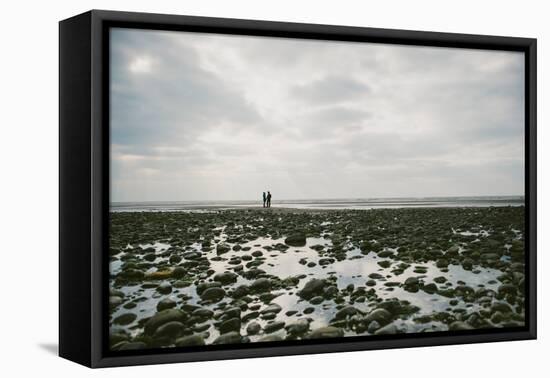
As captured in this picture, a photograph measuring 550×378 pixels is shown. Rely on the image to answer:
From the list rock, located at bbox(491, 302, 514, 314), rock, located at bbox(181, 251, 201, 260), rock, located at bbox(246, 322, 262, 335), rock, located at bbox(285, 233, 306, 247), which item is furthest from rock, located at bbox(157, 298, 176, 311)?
rock, located at bbox(491, 302, 514, 314)

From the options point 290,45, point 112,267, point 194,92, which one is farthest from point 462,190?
point 112,267

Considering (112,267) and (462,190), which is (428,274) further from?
(112,267)

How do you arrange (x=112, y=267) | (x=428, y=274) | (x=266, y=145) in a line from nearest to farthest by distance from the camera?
1. (x=112, y=267)
2. (x=266, y=145)
3. (x=428, y=274)

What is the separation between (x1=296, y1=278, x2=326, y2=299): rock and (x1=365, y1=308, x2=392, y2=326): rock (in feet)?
1.49

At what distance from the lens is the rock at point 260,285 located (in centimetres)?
627

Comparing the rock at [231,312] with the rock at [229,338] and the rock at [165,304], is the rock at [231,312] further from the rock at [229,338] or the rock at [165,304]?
the rock at [165,304]

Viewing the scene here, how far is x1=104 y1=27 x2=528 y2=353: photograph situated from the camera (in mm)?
6023

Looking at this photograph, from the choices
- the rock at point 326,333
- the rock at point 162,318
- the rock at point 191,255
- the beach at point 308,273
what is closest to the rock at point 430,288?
the beach at point 308,273

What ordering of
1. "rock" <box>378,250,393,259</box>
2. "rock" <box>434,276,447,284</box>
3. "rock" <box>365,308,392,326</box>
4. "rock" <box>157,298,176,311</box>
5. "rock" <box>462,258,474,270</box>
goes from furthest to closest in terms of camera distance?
"rock" <box>462,258,474,270</box>
"rock" <box>434,276,447,284</box>
"rock" <box>378,250,393,259</box>
"rock" <box>365,308,392,326</box>
"rock" <box>157,298,176,311</box>

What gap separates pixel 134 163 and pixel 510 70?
3.31 meters

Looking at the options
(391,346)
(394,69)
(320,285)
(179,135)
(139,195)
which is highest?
(394,69)

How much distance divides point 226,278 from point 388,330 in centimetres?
138

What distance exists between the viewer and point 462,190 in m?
7.00

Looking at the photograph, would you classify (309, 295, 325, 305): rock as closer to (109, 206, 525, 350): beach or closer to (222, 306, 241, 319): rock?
(109, 206, 525, 350): beach
